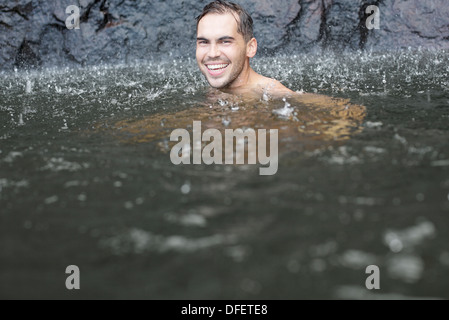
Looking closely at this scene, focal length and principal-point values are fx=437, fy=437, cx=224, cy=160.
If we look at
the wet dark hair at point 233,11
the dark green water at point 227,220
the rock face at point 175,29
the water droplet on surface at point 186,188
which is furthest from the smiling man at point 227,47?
the rock face at point 175,29

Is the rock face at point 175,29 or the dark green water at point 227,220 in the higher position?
the rock face at point 175,29

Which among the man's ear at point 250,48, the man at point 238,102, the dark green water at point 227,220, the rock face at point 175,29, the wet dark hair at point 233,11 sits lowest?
the dark green water at point 227,220

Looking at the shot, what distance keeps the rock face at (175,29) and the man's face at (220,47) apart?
688 cm

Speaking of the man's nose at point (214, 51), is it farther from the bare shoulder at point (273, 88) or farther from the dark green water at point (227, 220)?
the dark green water at point (227, 220)

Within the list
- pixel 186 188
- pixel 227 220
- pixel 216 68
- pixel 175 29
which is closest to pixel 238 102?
pixel 216 68

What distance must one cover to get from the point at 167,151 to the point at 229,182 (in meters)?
0.66

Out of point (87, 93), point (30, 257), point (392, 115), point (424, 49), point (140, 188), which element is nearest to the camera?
point (30, 257)

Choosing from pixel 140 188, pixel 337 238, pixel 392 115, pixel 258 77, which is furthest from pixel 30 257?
pixel 258 77

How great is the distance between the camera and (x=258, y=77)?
4.21 meters

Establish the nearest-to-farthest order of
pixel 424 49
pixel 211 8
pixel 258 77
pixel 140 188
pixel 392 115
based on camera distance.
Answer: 1. pixel 140 188
2. pixel 392 115
3. pixel 211 8
4. pixel 258 77
5. pixel 424 49

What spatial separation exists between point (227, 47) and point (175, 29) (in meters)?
7.26

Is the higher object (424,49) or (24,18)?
(24,18)

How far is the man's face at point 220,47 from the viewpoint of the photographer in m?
3.81

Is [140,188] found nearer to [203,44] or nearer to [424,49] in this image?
[203,44]
